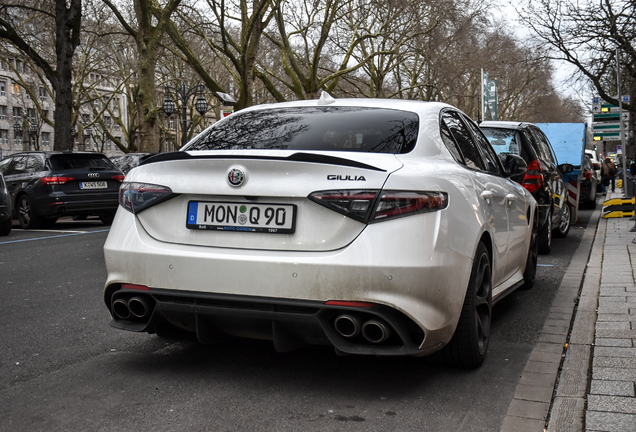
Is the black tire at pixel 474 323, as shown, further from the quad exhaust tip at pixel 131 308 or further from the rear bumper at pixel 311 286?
the quad exhaust tip at pixel 131 308

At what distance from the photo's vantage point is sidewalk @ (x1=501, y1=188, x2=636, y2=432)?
333cm

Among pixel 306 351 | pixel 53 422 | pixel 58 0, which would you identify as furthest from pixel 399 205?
pixel 58 0

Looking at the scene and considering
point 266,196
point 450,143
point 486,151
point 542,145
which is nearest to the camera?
point 266,196

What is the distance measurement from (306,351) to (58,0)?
20.7 metres

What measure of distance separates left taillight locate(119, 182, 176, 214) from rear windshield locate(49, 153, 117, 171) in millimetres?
11820

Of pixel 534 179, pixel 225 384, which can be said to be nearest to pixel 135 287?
pixel 225 384

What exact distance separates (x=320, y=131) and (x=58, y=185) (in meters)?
11.8

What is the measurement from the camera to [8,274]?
25.8ft

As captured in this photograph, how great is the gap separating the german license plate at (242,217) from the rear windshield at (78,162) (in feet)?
40.1

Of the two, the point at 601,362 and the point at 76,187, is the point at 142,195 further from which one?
the point at 76,187

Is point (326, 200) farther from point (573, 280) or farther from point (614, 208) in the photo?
point (614, 208)

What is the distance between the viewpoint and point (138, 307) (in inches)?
152

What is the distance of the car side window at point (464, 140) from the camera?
4629 millimetres

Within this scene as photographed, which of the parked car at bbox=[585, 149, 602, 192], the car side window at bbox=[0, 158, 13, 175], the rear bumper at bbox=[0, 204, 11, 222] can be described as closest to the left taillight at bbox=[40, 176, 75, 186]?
the car side window at bbox=[0, 158, 13, 175]
